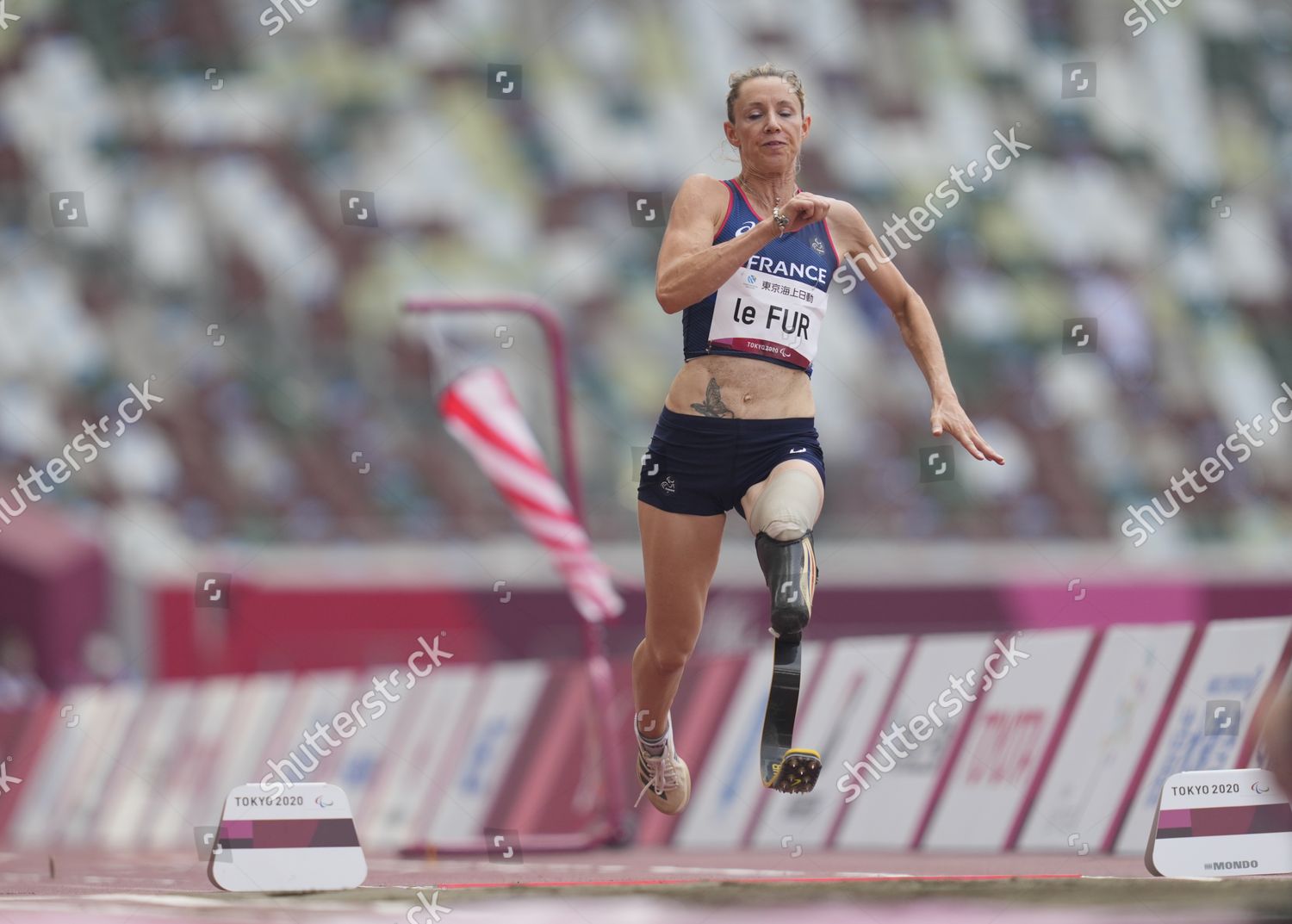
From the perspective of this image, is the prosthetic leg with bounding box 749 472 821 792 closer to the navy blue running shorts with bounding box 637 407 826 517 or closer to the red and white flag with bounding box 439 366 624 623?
the navy blue running shorts with bounding box 637 407 826 517

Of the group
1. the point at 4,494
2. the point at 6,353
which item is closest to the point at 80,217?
the point at 6,353

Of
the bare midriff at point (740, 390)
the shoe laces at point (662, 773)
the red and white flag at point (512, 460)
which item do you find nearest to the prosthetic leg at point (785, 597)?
the bare midriff at point (740, 390)

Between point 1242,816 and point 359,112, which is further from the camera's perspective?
point 359,112

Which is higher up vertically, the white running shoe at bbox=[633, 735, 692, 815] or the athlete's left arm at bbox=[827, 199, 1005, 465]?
the athlete's left arm at bbox=[827, 199, 1005, 465]

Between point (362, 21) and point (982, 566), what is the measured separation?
382 inches

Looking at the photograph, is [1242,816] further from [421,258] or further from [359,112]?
[359,112]

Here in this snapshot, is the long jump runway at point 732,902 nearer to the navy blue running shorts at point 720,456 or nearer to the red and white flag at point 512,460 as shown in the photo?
the navy blue running shorts at point 720,456

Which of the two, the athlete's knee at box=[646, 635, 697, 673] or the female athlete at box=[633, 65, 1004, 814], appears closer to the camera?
the female athlete at box=[633, 65, 1004, 814]

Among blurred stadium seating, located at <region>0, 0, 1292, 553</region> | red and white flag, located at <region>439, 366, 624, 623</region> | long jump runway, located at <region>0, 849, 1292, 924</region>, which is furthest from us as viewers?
blurred stadium seating, located at <region>0, 0, 1292, 553</region>

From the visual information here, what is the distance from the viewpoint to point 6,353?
725 inches

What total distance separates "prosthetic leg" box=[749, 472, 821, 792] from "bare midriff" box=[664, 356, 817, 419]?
32 cm

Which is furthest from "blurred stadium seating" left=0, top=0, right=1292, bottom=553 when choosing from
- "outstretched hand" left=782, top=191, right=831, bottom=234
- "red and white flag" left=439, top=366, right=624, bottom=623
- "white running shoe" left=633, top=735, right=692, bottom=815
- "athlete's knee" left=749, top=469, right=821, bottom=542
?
"outstretched hand" left=782, top=191, right=831, bottom=234

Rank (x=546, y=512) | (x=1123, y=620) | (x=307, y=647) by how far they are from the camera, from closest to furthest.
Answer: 1. (x=546, y=512)
2. (x=307, y=647)
3. (x=1123, y=620)

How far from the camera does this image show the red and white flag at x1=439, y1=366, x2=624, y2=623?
9.69 m
